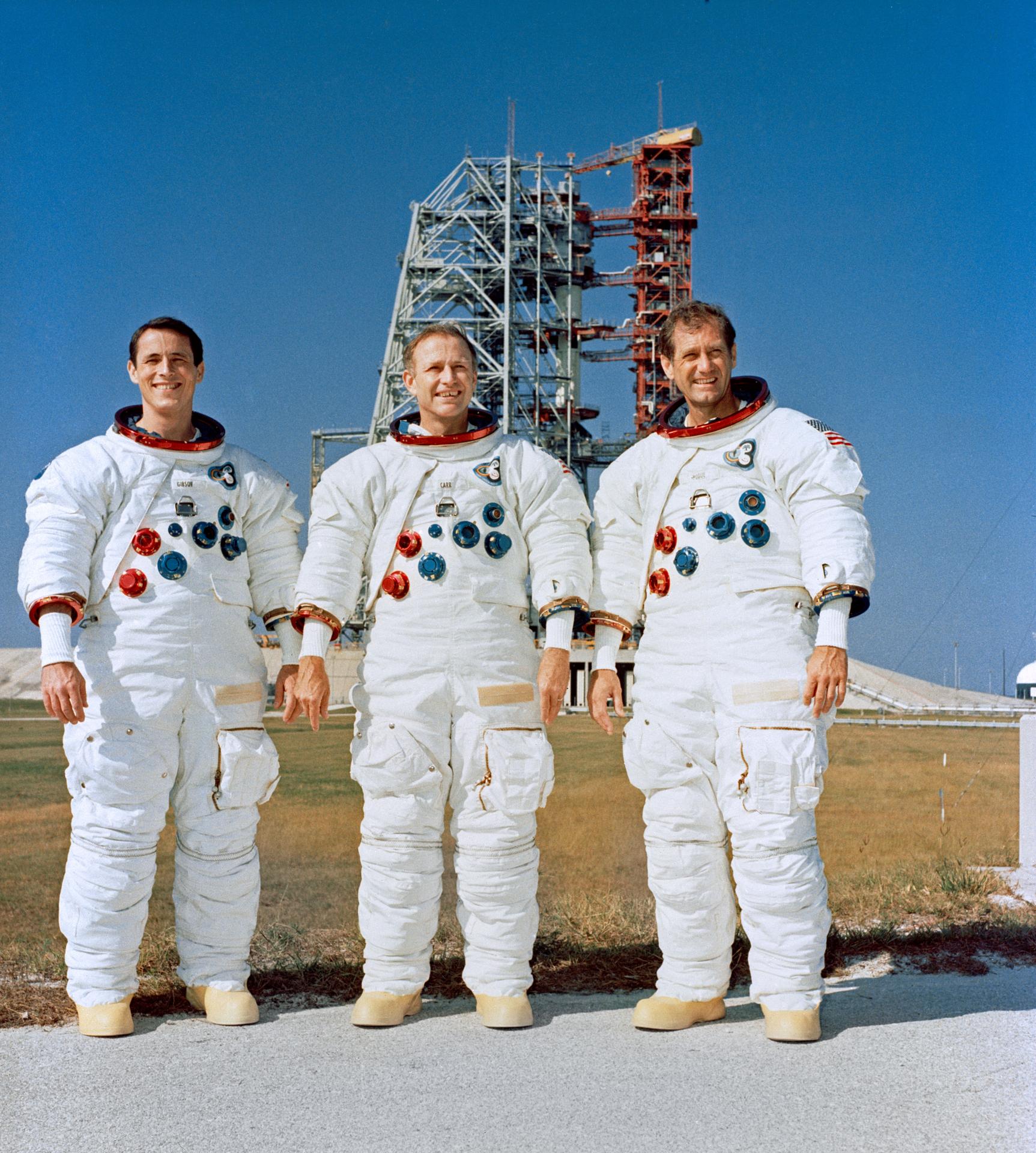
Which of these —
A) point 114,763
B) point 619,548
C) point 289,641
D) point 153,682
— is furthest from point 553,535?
point 114,763

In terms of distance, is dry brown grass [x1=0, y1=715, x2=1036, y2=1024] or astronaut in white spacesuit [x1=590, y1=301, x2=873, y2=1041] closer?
astronaut in white spacesuit [x1=590, y1=301, x2=873, y2=1041]

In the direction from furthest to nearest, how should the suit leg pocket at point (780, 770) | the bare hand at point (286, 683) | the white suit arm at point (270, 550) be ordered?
the white suit arm at point (270, 550) → the bare hand at point (286, 683) → the suit leg pocket at point (780, 770)

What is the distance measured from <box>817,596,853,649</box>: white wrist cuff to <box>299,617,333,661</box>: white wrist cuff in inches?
73.0

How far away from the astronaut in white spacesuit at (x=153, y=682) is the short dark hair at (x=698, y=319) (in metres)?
1.81

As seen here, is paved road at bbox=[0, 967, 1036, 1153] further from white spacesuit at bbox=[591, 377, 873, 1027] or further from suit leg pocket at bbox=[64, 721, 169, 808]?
suit leg pocket at bbox=[64, 721, 169, 808]

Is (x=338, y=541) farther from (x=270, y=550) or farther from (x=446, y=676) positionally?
(x=446, y=676)

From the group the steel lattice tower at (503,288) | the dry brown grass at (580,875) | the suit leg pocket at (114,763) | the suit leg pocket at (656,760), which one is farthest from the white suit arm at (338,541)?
the steel lattice tower at (503,288)

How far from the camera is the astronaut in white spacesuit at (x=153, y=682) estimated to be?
4016 millimetres

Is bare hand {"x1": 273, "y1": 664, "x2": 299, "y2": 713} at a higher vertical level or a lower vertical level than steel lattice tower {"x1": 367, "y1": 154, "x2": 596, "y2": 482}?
lower

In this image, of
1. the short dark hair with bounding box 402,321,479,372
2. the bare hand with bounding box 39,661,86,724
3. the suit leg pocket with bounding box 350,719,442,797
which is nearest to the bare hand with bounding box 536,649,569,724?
the suit leg pocket with bounding box 350,719,442,797

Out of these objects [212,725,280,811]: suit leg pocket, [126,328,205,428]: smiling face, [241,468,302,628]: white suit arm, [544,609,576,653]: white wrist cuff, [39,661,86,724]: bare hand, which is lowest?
[212,725,280,811]: suit leg pocket

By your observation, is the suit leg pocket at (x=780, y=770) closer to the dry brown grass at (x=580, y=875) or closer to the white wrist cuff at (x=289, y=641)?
the dry brown grass at (x=580, y=875)

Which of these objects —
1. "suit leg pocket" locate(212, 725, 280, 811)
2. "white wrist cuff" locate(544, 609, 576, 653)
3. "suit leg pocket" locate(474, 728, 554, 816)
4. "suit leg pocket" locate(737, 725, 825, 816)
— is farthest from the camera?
"white wrist cuff" locate(544, 609, 576, 653)

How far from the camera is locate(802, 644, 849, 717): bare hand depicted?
3.89 meters
